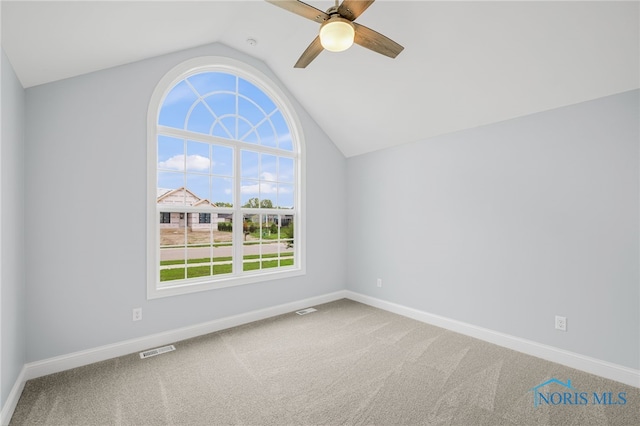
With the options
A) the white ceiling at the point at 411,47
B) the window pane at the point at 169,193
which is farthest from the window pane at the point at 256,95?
the window pane at the point at 169,193

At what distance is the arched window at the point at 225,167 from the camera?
304cm

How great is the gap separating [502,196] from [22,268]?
4.30 m

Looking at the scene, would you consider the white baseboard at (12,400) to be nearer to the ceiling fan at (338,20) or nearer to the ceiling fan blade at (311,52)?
the ceiling fan at (338,20)

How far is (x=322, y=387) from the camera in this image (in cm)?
221

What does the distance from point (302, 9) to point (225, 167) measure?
2.18 meters

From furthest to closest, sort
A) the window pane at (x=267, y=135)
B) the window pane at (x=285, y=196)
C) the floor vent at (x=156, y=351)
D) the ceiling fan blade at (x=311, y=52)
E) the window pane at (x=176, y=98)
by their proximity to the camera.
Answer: the window pane at (x=285, y=196), the window pane at (x=267, y=135), the window pane at (x=176, y=98), the floor vent at (x=156, y=351), the ceiling fan blade at (x=311, y=52)

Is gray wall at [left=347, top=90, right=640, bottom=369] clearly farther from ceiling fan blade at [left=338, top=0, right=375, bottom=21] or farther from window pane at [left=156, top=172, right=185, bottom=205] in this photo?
window pane at [left=156, top=172, right=185, bottom=205]

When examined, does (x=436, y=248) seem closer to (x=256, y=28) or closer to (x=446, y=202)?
(x=446, y=202)

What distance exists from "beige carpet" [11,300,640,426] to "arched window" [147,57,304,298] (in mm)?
811

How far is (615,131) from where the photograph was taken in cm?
234

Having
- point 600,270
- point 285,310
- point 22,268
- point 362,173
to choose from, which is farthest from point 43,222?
point 600,270

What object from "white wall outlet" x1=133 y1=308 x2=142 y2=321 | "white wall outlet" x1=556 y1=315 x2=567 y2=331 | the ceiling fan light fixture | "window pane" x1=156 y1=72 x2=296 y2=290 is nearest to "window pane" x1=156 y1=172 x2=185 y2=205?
"window pane" x1=156 y1=72 x2=296 y2=290

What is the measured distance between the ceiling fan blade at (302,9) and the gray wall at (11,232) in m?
1.78

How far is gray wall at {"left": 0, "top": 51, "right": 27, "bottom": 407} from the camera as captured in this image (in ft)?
5.99
